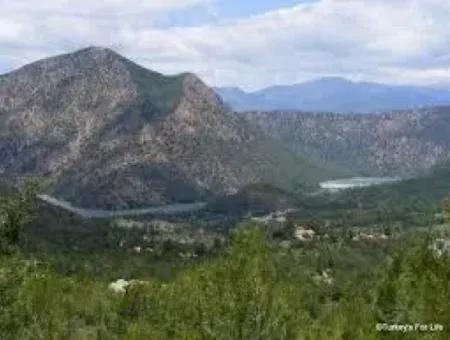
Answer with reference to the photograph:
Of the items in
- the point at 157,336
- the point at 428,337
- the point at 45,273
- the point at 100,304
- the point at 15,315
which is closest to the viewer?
the point at 428,337

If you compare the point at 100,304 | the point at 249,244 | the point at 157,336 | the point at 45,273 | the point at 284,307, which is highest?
the point at 249,244

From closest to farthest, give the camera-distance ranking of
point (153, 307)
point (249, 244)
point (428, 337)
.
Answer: point (428, 337), point (249, 244), point (153, 307)

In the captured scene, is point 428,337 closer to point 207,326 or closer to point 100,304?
point 207,326

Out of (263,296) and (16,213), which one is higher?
(16,213)

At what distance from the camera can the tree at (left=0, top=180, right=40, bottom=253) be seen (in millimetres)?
46612

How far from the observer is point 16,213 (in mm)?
46781

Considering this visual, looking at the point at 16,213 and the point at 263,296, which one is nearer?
the point at 263,296

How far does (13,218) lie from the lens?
4703 centimetres

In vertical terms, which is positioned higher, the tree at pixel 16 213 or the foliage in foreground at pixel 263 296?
the tree at pixel 16 213

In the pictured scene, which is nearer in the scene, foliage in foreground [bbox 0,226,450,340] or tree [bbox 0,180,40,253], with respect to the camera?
foliage in foreground [bbox 0,226,450,340]

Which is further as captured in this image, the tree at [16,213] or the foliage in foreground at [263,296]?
the tree at [16,213]

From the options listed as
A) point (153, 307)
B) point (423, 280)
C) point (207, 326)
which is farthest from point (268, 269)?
point (153, 307)

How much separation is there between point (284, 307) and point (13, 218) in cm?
1668

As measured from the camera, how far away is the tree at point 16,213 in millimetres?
46612
